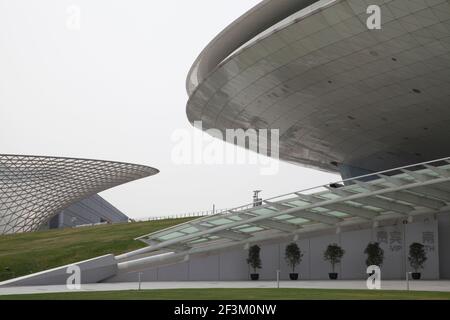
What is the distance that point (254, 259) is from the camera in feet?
123

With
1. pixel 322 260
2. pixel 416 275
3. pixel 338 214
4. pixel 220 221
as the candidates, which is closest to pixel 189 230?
pixel 220 221

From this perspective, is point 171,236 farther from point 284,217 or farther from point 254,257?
point 284,217

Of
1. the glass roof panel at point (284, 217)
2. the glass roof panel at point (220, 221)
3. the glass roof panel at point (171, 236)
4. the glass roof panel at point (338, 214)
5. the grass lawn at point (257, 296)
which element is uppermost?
the glass roof panel at point (338, 214)

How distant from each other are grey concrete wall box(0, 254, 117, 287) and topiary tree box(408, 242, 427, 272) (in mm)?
18683

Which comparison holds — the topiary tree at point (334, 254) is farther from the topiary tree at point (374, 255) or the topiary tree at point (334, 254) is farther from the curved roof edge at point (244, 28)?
the curved roof edge at point (244, 28)

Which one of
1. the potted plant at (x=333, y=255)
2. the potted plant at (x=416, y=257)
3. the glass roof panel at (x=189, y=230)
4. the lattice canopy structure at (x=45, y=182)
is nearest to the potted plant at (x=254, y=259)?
the glass roof panel at (x=189, y=230)

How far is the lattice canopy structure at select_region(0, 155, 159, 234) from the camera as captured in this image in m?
87.8

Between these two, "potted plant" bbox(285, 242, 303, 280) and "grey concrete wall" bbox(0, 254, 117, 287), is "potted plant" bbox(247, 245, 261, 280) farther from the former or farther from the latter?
"grey concrete wall" bbox(0, 254, 117, 287)

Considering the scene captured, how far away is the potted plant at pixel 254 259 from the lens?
123 ft

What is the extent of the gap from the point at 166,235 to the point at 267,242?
275 inches

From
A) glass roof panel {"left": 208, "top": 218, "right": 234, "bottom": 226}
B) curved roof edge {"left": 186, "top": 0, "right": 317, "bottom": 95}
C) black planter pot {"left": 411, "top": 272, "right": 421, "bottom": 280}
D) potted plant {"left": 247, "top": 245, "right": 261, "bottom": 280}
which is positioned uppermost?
curved roof edge {"left": 186, "top": 0, "right": 317, "bottom": 95}

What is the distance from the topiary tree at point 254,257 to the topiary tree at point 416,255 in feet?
32.1

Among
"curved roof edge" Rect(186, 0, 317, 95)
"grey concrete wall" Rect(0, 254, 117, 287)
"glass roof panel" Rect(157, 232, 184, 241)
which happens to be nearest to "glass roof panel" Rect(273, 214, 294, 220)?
"glass roof panel" Rect(157, 232, 184, 241)
